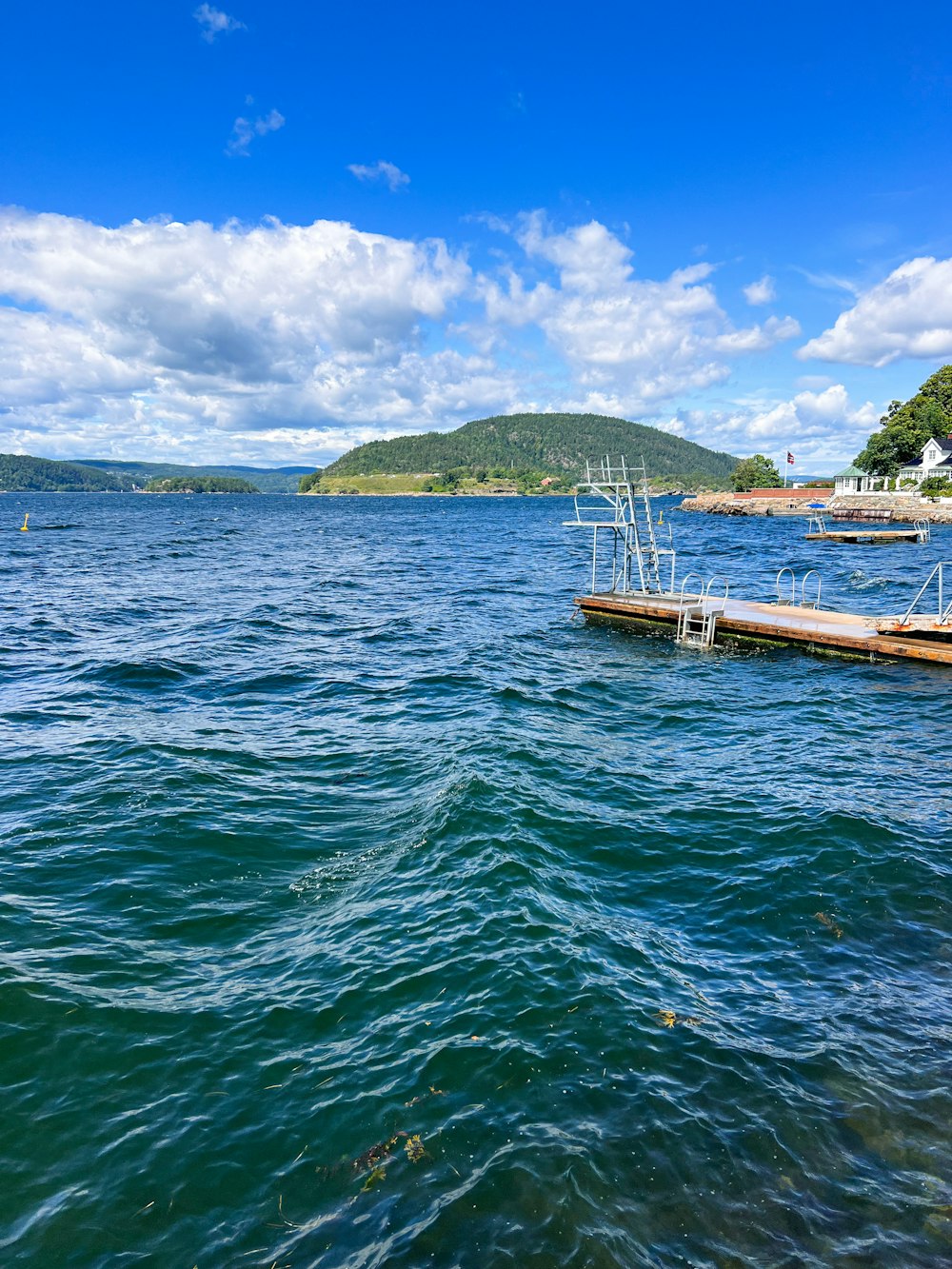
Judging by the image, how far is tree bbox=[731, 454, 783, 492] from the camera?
181375mm

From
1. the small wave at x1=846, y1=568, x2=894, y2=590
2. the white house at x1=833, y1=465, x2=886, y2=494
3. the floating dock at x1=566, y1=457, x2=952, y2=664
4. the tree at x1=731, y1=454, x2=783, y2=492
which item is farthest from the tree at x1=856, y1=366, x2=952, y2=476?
the floating dock at x1=566, y1=457, x2=952, y2=664

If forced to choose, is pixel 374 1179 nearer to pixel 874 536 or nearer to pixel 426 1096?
pixel 426 1096

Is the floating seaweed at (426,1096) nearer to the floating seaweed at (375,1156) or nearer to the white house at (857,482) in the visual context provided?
the floating seaweed at (375,1156)

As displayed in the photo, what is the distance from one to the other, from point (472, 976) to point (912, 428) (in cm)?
13854

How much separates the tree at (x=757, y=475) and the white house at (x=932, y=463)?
2527 inches

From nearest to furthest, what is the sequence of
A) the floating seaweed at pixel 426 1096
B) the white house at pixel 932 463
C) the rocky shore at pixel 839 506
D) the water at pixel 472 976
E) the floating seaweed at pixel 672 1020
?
the water at pixel 472 976 < the floating seaweed at pixel 426 1096 < the floating seaweed at pixel 672 1020 < the rocky shore at pixel 839 506 < the white house at pixel 932 463

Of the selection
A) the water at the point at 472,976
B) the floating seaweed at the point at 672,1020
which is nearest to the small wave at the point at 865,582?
the water at the point at 472,976

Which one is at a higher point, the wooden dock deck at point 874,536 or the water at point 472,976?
the wooden dock deck at point 874,536

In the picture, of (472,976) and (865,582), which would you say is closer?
(472,976)

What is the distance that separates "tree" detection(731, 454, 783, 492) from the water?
174 m

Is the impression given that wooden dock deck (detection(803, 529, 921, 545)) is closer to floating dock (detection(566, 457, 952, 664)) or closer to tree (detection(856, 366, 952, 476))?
floating dock (detection(566, 457, 952, 664))

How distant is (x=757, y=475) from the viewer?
598ft

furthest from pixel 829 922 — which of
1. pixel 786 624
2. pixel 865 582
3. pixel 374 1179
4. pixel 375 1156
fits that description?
pixel 865 582

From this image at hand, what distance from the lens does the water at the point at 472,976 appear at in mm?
6547
